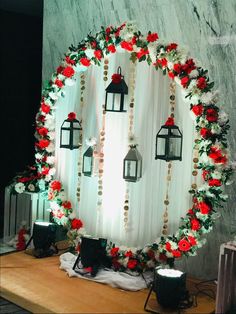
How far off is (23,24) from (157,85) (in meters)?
3.07

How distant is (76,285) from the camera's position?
3.89 m

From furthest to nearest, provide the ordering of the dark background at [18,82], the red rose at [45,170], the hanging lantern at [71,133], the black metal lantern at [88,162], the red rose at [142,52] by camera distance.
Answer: the dark background at [18,82] → the red rose at [45,170] → the hanging lantern at [71,133] → the black metal lantern at [88,162] → the red rose at [142,52]

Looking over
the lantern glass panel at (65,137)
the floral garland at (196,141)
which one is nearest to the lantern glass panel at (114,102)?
the floral garland at (196,141)

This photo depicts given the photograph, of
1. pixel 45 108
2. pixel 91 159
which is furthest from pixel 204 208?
pixel 45 108

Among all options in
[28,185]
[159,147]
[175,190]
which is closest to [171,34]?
[159,147]

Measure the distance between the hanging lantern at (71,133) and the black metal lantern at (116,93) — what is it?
43 centimetres

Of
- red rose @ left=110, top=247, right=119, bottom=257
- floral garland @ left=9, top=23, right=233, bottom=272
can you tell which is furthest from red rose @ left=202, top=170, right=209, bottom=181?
red rose @ left=110, top=247, right=119, bottom=257

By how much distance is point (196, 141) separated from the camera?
3783 mm

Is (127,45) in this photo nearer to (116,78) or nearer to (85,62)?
(116,78)

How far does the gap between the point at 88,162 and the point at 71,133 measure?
320 mm

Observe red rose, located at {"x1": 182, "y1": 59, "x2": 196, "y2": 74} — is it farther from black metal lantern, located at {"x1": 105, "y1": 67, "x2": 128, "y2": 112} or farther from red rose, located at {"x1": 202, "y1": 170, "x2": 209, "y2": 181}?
red rose, located at {"x1": 202, "y1": 170, "x2": 209, "y2": 181}

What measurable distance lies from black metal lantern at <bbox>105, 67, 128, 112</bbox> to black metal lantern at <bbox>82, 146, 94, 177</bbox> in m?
0.43

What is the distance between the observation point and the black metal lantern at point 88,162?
4.35m

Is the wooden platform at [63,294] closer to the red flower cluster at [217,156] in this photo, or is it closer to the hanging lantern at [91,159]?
the hanging lantern at [91,159]
